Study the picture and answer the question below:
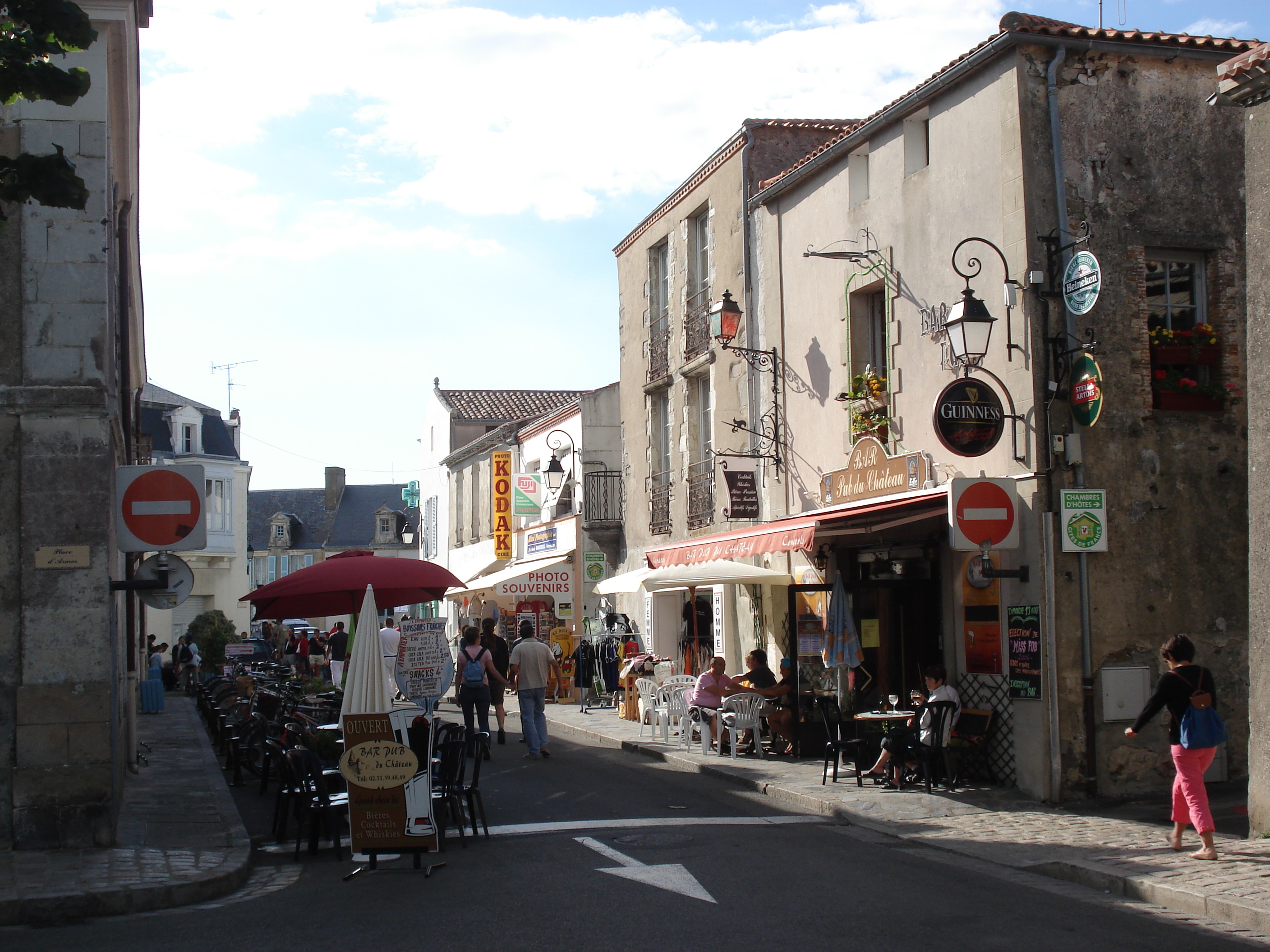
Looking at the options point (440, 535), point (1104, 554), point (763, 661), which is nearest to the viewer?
point (1104, 554)

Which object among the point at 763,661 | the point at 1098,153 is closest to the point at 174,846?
the point at 763,661

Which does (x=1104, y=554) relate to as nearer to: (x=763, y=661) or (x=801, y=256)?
(x=763, y=661)

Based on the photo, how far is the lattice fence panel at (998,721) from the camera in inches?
428

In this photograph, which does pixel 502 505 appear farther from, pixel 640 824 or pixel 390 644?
pixel 640 824

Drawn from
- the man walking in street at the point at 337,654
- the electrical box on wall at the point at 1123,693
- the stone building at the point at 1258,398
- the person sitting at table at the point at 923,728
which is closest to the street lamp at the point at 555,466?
the man walking in street at the point at 337,654

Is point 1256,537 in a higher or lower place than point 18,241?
lower

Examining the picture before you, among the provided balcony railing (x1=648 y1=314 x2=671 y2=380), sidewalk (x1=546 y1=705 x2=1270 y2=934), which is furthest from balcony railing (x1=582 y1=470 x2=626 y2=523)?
sidewalk (x1=546 y1=705 x2=1270 y2=934)

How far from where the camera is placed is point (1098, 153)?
10883mm

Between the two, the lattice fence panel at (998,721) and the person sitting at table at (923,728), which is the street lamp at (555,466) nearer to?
the person sitting at table at (923,728)

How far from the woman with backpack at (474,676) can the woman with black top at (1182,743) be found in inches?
326

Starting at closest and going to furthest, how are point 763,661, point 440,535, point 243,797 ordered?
1. point 243,797
2. point 763,661
3. point 440,535

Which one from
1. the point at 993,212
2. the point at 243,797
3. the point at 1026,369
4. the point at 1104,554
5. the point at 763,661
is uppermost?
the point at 993,212

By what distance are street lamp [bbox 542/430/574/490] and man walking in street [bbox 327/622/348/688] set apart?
527 cm

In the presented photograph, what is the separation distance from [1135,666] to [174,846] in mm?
7921
